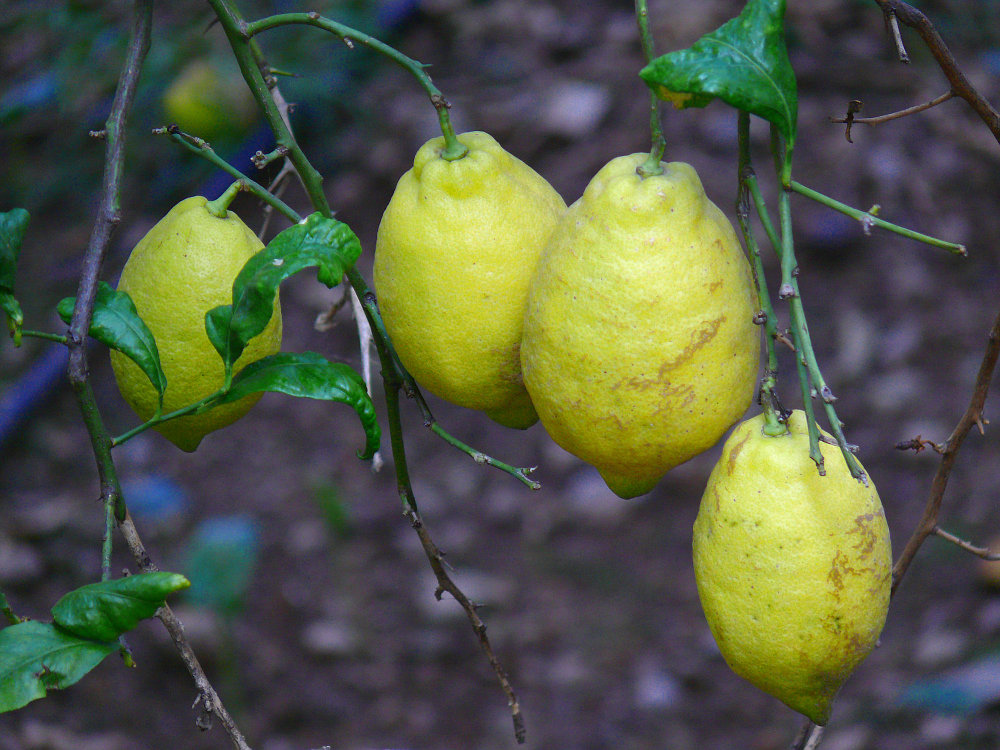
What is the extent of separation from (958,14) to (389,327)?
7.72 ft

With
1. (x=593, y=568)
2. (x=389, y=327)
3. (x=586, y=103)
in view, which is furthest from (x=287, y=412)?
(x=389, y=327)

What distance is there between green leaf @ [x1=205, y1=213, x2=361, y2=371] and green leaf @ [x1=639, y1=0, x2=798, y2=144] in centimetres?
24

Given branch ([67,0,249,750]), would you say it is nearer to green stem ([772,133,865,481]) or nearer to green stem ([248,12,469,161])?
green stem ([248,12,469,161])

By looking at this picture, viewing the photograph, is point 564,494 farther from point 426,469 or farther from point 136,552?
point 136,552

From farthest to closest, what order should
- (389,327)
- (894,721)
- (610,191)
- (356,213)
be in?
(356,213)
(894,721)
(389,327)
(610,191)

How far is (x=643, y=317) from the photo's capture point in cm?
69

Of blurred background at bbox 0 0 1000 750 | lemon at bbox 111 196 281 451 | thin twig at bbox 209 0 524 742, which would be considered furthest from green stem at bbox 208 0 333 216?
blurred background at bbox 0 0 1000 750

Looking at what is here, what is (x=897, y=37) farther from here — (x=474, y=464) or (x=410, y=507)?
(x=474, y=464)

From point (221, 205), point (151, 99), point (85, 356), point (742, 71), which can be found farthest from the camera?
point (151, 99)

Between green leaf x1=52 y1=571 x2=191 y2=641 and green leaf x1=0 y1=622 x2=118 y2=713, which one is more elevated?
green leaf x1=52 y1=571 x2=191 y2=641

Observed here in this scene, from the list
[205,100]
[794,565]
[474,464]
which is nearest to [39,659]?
[794,565]

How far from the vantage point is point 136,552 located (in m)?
0.74

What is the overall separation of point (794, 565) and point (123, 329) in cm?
55

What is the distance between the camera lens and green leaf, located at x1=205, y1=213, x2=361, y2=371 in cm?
67
